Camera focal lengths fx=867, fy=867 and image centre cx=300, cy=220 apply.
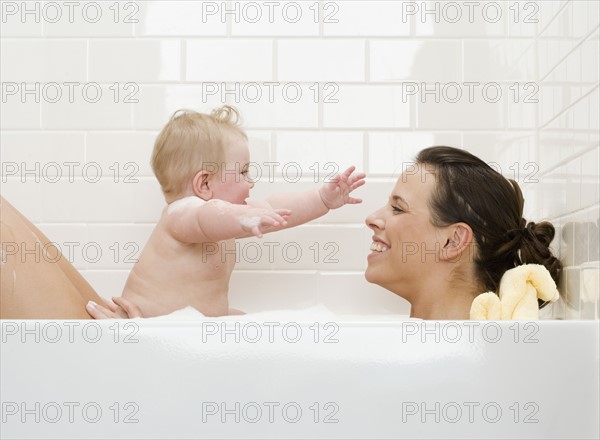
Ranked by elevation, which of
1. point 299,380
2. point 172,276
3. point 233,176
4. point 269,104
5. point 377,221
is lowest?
point 299,380

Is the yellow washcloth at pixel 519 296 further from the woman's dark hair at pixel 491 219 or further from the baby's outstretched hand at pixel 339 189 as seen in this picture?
the baby's outstretched hand at pixel 339 189

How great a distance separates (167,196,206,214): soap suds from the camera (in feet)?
6.39

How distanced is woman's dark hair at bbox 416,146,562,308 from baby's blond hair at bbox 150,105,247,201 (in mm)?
522

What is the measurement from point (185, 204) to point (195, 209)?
52 mm

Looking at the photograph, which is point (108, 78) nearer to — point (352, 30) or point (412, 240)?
point (352, 30)

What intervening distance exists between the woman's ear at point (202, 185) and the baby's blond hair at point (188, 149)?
0.01m

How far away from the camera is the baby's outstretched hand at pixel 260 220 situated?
1.59 m

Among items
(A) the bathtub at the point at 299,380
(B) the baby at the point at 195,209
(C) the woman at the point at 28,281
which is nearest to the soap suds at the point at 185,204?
(B) the baby at the point at 195,209

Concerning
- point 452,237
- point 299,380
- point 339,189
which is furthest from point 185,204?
point 299,380

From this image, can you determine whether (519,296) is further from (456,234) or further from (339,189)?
(339,189)

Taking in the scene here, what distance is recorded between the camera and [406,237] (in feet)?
6.33

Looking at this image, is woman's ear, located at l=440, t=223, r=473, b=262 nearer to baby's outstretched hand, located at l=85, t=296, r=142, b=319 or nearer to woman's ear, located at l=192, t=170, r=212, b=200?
woman's ear, located at l=192, t=170, r=212, b=200

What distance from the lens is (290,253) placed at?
232 centimetres

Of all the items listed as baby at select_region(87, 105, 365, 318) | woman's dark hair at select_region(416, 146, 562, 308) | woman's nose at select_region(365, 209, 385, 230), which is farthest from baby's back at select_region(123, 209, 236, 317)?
woman's dark hair at select_region(416, 146, 562, 308)
